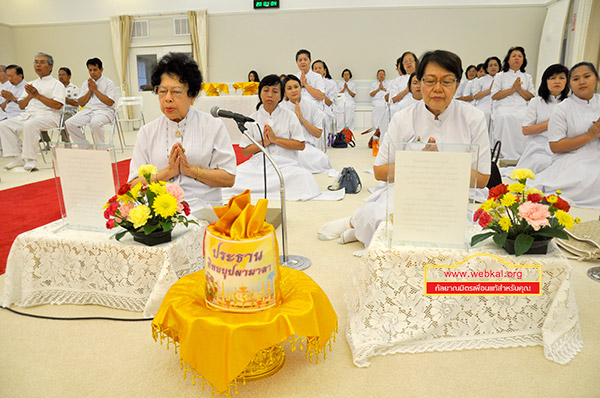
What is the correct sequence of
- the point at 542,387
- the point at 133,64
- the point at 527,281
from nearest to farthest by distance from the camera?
the point at 542,387, the point at 527,281, the point at 133,64

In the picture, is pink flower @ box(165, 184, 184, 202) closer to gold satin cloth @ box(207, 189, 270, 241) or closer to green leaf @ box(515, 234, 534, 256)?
gold satin cloth @ box(207, 189, 270, 241)

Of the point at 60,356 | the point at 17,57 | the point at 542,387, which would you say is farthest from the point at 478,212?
the point at 17,57

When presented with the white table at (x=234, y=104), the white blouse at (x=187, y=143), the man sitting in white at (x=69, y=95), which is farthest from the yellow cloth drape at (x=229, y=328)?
the white table at (x=234, y=104)

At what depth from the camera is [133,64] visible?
12734mm

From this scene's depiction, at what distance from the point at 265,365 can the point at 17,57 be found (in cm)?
1481

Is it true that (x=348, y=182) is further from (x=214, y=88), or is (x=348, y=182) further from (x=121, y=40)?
(x=121, y=40)

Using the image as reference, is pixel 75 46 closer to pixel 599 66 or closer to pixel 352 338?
pixel 599 66

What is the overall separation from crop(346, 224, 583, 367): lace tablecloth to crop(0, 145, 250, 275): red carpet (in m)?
2.44

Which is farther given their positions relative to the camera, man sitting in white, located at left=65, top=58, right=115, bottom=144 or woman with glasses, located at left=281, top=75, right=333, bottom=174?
man sitting in white, located at left=65, top=58, right=115, bottom=144

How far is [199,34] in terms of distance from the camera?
12.0m

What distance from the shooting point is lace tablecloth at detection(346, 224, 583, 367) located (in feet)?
6.17

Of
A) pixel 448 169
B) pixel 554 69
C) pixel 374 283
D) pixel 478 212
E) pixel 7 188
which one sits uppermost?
pixel 554 69

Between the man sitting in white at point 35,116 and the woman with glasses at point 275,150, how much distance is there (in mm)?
3667

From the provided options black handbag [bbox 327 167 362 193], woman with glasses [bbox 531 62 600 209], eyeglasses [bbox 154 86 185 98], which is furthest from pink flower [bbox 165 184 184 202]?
woman with glasses [bbox 531 62 600 209]
